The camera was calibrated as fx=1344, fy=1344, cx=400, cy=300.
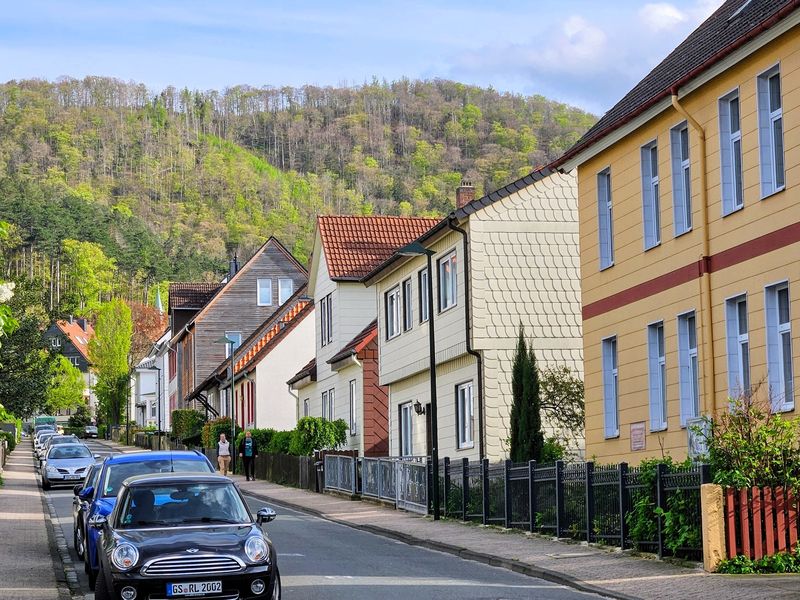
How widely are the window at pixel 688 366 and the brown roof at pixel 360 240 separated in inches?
900

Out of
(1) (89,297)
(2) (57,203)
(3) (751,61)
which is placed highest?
(2) (57,203)

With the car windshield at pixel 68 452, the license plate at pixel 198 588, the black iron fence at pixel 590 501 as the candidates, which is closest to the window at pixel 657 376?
the black iron fence at pixel 590 501

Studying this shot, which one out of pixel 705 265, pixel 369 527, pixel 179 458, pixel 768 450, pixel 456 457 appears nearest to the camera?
pixel 768 450

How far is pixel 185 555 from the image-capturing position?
1310cm

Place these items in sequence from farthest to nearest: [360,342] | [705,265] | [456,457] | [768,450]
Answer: [360,342]
[456,457]
[705,265]
[768,450]

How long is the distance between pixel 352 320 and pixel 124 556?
3125cm

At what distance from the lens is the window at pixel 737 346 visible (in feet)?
66.1

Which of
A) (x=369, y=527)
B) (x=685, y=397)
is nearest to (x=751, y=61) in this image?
(x=685, y=397)

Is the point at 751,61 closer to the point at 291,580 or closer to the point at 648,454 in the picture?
the point at 648,454

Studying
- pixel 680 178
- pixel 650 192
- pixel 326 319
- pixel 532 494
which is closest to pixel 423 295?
pixel 326 319

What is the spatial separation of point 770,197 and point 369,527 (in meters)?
11.0

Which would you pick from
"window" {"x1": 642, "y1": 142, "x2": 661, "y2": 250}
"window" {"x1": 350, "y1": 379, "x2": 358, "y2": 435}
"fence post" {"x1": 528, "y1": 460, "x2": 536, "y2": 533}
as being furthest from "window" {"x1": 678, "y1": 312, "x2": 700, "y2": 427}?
"window" {"x1": 350, "y1": 379, "x2": 358, "y2": 435}

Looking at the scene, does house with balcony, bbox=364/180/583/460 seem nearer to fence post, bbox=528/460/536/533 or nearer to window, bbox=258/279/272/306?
fence post, bbox=528/460/536/533

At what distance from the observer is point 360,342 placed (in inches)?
1647
